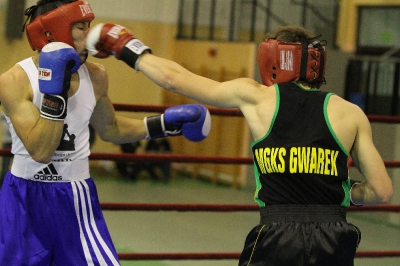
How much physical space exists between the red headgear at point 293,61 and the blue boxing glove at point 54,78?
72 cm

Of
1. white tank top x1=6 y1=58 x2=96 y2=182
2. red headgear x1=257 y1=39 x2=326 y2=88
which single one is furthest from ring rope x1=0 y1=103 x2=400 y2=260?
red headgear x1=257 y1=39 x2=326 y2=88

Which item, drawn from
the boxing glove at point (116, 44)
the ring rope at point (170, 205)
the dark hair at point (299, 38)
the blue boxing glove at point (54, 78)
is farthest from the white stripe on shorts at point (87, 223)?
the dark hair at point (299, 38)

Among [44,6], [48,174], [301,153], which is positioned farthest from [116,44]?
[301,153]

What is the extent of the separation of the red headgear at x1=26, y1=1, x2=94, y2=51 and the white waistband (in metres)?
0.45

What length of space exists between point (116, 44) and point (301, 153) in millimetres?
728

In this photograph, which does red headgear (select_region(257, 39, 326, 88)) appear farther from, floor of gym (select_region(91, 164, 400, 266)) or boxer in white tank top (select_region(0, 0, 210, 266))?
floor of gym (select_region(91, 164, 400, 266))

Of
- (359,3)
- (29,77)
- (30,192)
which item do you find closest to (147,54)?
(29,77)

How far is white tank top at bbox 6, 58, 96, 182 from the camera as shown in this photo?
9.04ft

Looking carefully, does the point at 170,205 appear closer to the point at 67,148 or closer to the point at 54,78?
the point at 67,148

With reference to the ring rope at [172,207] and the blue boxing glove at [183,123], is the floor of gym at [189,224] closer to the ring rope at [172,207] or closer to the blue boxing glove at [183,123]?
the ring rope at [172,207]

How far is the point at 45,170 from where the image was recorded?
2.75 metres

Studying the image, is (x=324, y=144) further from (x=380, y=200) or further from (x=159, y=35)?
(x=159, y=35)

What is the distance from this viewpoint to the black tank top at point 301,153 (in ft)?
7.75

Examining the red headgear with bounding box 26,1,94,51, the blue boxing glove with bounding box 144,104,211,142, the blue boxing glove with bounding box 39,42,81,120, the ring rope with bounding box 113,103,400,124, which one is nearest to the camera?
the blue boxing glove with bounding box 39,42,81,120
